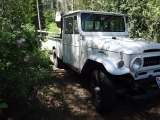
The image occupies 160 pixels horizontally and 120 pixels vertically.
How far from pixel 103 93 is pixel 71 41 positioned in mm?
2597

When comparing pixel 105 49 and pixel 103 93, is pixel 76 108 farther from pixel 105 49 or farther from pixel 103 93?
pixel 105 49

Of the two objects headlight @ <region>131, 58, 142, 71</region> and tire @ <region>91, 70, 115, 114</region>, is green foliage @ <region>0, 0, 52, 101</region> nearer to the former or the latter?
tire @ <region>91, 70, 115, 114</region>

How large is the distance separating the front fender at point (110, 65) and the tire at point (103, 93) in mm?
239

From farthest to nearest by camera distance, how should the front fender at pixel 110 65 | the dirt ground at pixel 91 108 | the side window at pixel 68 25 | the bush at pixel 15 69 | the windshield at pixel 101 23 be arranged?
the side window at pixel 68 25 → the windshield at pixel 101 23 → the dirt ground at pixel 91 108 → the front fender at pixel 110 65 → the bush at pixel 15 69

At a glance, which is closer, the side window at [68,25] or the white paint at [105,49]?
the white paint at [105,49]

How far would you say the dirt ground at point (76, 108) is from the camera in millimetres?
5117

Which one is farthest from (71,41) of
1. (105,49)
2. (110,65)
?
(110,65)

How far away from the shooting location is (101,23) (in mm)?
6938

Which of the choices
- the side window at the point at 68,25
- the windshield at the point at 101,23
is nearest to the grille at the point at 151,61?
the windshield at the point at 101,23

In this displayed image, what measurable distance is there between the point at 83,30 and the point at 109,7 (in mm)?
7108

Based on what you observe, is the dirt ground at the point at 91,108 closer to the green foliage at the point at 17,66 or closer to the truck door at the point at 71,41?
the truck door at the point at 71,41

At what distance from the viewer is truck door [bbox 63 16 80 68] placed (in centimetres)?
682

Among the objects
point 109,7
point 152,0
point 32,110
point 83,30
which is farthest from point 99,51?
point 109,7

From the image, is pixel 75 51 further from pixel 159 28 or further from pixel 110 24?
pixel 159 28
